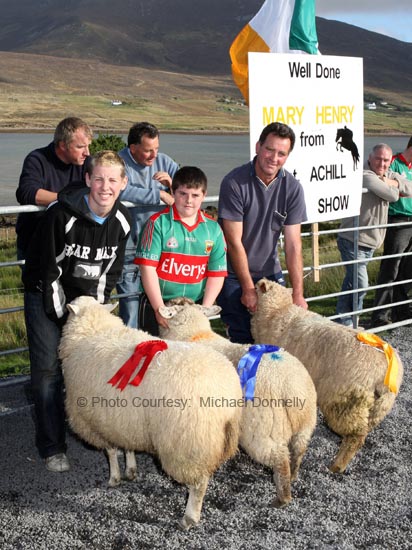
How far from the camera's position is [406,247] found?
23.6 feet

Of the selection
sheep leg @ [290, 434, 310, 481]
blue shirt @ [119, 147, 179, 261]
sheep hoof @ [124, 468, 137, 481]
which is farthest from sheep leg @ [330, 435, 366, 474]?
blue shirt @ [119, 147, 179, 261]

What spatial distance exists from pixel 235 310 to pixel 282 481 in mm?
1549

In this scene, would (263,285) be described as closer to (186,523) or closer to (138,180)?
(138,180)

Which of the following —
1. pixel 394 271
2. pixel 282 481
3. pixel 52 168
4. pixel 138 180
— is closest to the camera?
pixel 282 481

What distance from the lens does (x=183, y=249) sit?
3.83 metres

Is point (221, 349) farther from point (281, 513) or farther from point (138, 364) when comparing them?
point (281, 513)

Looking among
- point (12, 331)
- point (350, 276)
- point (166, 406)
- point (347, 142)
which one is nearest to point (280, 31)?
point (347, 142)

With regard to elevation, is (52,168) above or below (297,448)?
above

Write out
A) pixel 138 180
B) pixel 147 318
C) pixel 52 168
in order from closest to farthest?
1. pixel 147 318
2. pixel 52 168
3. pixel 138 180

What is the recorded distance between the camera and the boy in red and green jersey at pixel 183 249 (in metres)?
3.74

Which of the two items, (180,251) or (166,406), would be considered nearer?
(166,406)

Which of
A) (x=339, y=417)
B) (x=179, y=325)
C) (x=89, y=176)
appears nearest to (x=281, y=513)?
(x=339, y=417)

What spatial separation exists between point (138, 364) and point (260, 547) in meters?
1.12

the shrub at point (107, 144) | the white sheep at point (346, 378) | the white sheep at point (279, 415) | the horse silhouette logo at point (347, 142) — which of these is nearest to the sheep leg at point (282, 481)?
the white sheep at point (279, 415)
